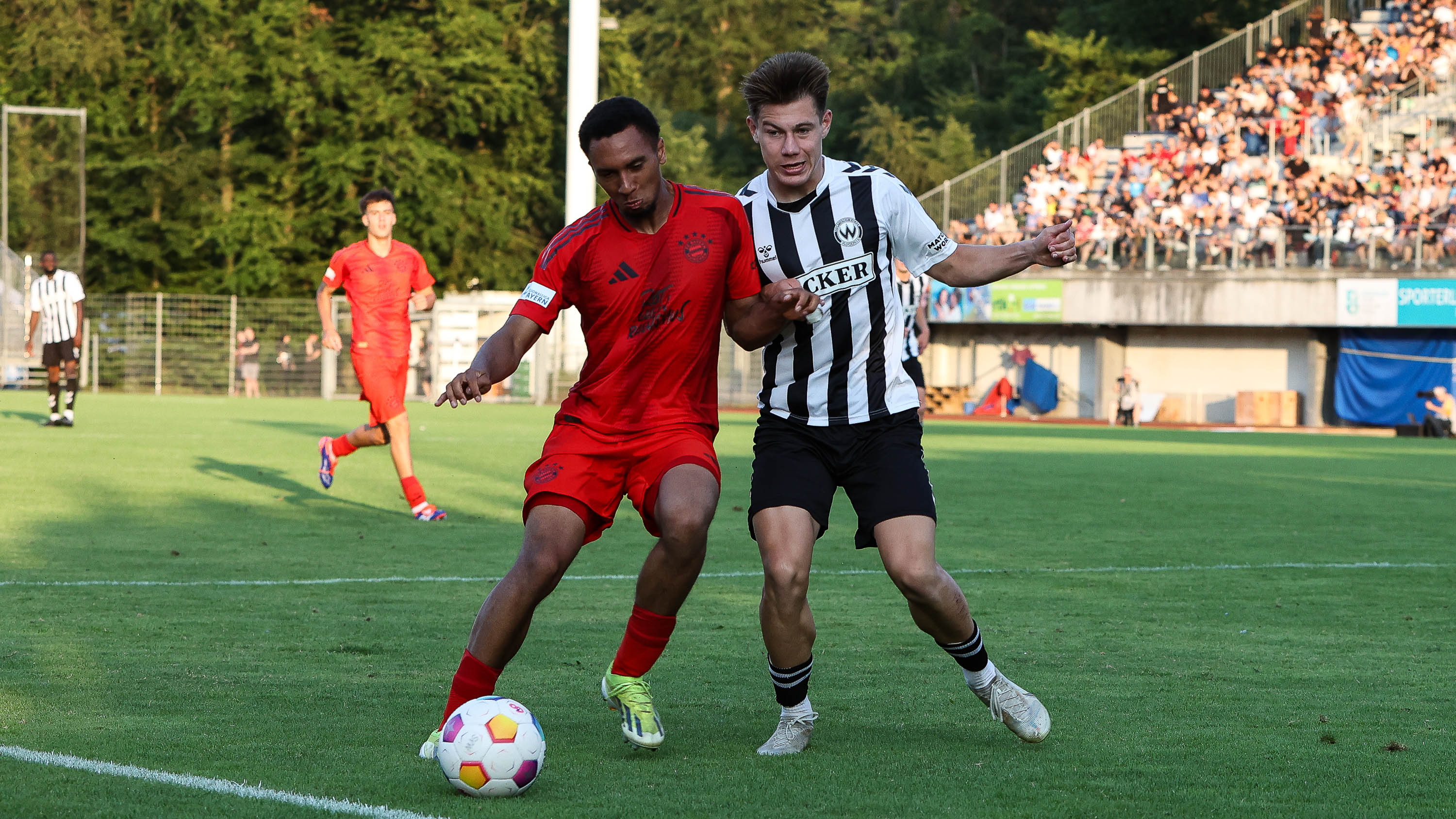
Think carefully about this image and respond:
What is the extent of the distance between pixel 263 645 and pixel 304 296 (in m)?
42.0

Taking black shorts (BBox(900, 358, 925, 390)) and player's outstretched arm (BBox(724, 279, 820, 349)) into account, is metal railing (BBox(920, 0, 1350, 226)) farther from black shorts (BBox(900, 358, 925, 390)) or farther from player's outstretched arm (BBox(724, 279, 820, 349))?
player's outstretched arm (BBox(724, 279, 820, 349))

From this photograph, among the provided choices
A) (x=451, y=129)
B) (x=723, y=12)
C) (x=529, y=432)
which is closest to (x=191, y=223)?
(x=451, y=129)

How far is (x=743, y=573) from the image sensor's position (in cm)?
880

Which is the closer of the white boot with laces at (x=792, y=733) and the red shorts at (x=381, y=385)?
the white boot with laces at (x=792, y=733)

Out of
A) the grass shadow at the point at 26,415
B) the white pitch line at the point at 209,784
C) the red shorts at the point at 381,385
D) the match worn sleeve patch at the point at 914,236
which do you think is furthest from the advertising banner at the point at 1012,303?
the white pitch line at the point at 209,784

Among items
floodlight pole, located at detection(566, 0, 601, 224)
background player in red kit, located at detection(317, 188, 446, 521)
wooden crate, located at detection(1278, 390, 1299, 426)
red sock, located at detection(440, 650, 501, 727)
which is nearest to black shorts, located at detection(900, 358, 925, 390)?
background player in red kit, located at detection(317, 188, 446, 521)

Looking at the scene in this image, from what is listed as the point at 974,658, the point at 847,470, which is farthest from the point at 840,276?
the point at 974,658

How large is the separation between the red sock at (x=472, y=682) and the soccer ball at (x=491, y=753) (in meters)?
0.33

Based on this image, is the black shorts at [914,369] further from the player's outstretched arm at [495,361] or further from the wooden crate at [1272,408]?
the wooden crate at [1272,408]

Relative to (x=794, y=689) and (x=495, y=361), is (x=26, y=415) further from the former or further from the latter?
(x=794, y=689)

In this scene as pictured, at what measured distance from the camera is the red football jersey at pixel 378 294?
11.5 metres

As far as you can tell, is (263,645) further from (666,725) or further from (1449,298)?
(1449,298)

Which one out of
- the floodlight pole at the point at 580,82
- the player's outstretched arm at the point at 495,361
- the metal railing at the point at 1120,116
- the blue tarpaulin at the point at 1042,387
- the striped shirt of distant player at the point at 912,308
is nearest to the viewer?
the player's outstretched arm at the point at 495,361

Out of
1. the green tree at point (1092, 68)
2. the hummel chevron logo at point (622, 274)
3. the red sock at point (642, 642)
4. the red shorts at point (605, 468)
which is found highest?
the green tree at point (1092, 68)
